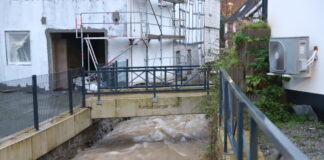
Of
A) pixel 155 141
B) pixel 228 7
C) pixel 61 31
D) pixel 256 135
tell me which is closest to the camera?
pixel 256 135

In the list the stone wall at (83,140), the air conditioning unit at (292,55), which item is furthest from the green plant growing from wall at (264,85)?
the stone wall at (83,140)

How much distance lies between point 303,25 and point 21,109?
6.09 metres

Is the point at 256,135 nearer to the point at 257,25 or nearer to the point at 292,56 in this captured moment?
the point at 292,56

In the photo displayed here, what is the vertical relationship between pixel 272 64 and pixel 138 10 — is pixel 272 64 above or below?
below

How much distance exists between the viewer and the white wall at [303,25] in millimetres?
5461

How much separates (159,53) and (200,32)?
9693 mm

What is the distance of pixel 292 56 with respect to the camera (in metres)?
5.55

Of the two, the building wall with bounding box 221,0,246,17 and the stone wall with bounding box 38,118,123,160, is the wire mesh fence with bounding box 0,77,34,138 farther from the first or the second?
the building wall with bounding box 221,0,246,17

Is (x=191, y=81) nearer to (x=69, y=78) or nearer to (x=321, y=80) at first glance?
(x=69, y=78)

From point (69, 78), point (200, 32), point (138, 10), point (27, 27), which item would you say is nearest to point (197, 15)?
point (200, 32)

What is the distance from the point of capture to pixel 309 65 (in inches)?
218

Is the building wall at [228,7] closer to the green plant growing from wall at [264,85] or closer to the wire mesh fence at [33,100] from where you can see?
the wire mesh fence at [33,100]

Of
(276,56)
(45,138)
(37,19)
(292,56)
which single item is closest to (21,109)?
(45,138)

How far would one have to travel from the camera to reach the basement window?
49.1ft
